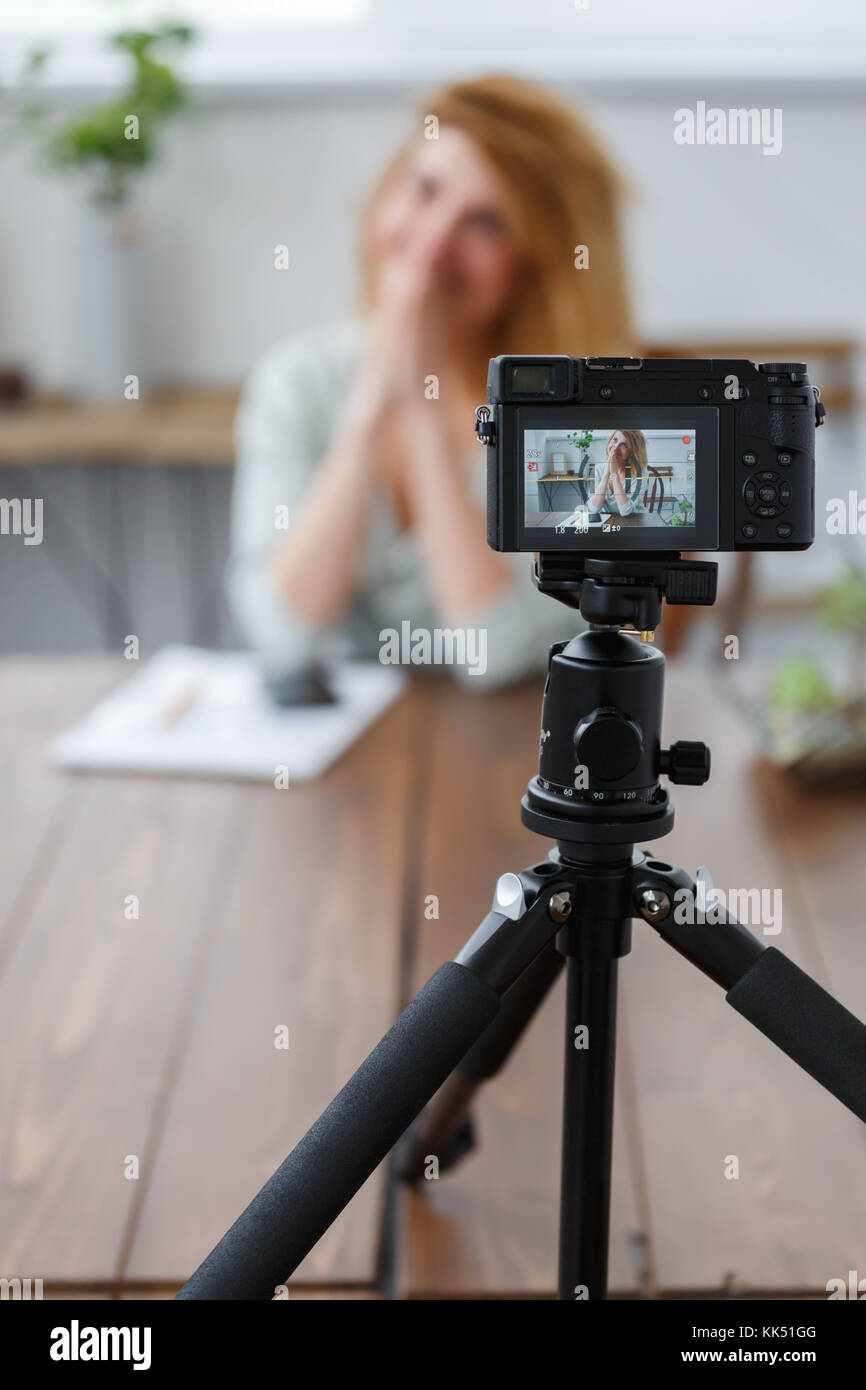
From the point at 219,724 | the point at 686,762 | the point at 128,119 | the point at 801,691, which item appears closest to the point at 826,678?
the point at 801,691

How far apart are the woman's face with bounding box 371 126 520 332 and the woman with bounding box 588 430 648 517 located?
1.15 metres

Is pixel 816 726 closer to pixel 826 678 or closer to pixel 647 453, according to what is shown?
pixel 826 678

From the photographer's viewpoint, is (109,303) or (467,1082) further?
(109,303)

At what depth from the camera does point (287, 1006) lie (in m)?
0.88

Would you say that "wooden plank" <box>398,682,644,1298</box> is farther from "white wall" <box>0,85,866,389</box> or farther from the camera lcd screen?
"white wall" <box>0,85,866,389</box>

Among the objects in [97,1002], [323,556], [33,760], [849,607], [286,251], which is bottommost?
[97,1002]

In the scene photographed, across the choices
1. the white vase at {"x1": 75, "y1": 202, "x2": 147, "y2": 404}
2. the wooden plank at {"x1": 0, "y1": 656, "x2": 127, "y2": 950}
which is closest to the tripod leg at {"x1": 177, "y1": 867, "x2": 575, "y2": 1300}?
the wooden plank at {"x1": 0, "y1": 656, "x2": 127, "y2": 950}

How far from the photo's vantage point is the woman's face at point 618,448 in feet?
1.65

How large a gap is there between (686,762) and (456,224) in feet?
3.95

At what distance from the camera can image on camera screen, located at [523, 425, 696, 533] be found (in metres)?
0.50

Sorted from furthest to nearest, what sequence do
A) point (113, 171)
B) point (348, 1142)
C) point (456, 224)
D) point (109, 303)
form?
1. point (109, 303)
2. point (113, 171)
3. point (456, 224)
4. point (348, 1142)

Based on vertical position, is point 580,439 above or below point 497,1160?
above

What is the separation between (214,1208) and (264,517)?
110cm

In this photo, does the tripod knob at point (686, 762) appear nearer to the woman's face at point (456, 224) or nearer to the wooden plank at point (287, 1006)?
the wooden plank at point (287, 1006)
